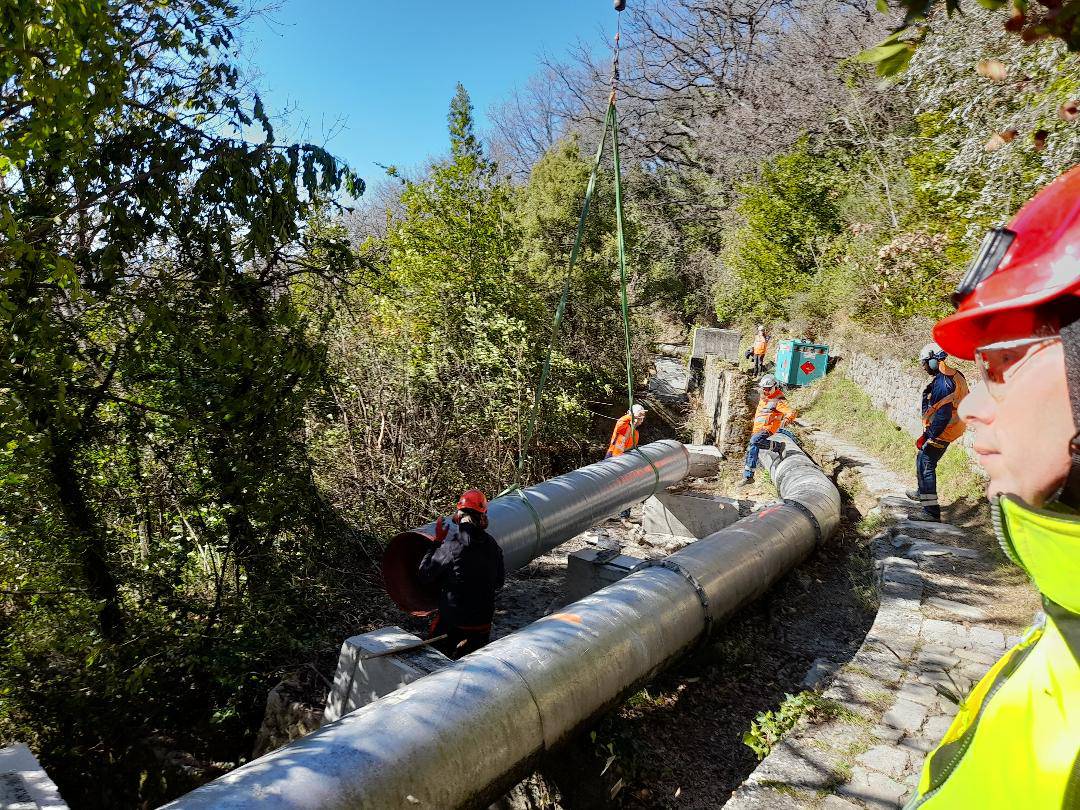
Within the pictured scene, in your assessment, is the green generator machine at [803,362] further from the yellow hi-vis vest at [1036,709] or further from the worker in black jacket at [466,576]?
the yellow hi-vis vest at [1036,709]

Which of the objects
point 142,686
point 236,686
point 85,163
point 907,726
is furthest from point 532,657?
point 85,163

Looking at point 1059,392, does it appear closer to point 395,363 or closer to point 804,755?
point 804,755

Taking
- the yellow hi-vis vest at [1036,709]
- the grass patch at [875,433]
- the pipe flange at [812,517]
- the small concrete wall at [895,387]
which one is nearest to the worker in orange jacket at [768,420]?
the grass patch at [875,433]

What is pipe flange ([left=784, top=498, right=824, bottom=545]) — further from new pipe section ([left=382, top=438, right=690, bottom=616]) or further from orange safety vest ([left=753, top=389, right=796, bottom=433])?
orange safety vest ([left=753, top=389, right=796, bottom=433])

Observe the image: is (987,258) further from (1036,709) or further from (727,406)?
(727,406)

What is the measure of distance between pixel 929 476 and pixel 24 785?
8077 mm

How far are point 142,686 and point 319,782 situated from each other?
3335 mm

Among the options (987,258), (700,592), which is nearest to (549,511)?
(700,592)

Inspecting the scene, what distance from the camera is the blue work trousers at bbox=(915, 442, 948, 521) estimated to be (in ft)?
23.9

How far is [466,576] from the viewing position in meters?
4.86

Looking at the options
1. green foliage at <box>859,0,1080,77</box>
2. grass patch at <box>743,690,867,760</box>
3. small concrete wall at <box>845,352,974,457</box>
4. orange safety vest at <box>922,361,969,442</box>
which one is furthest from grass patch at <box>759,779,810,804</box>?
small concrete wall at <box>845,352,974,457</box>

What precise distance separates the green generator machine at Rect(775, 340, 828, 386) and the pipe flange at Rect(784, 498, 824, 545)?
8.01 meters

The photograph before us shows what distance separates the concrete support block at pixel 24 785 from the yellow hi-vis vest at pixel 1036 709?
3534 mm

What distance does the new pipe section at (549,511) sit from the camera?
231 inches
